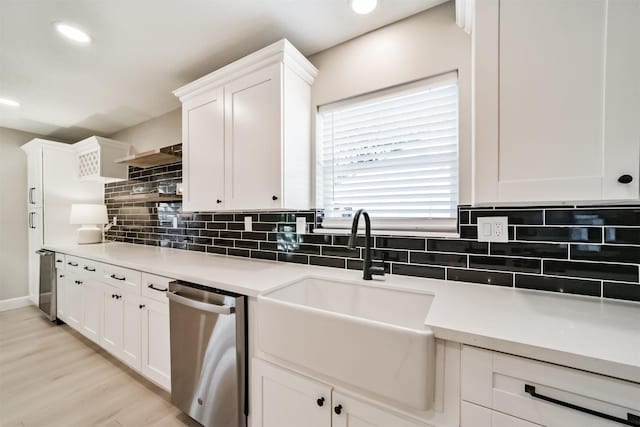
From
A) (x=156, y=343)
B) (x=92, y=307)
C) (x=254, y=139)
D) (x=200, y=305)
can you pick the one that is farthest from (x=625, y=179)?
(x=92, y=307)

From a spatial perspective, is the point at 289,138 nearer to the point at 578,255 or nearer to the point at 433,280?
the point at 433,280

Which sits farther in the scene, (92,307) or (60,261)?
(60,261)

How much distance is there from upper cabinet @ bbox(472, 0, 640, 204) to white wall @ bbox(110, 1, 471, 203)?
0.37 meters

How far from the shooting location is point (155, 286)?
166cm

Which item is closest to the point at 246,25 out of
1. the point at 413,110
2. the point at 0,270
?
the point at 413,110

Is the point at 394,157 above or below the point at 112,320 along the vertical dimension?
above

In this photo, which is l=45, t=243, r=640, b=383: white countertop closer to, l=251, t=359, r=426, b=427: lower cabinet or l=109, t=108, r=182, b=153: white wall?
l=251, t=359, r=426, b=427: lower cabinet

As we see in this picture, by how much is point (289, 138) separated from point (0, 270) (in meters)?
4.42

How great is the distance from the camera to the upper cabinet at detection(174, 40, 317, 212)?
1.54 m

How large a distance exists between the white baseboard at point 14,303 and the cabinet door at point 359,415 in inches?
185

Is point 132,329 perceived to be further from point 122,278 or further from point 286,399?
point 286,399

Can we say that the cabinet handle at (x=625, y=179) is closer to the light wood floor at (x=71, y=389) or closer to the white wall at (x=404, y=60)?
the white wall at (x=404, y=60)

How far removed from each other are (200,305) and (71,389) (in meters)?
1.48

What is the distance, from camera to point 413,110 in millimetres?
1480
